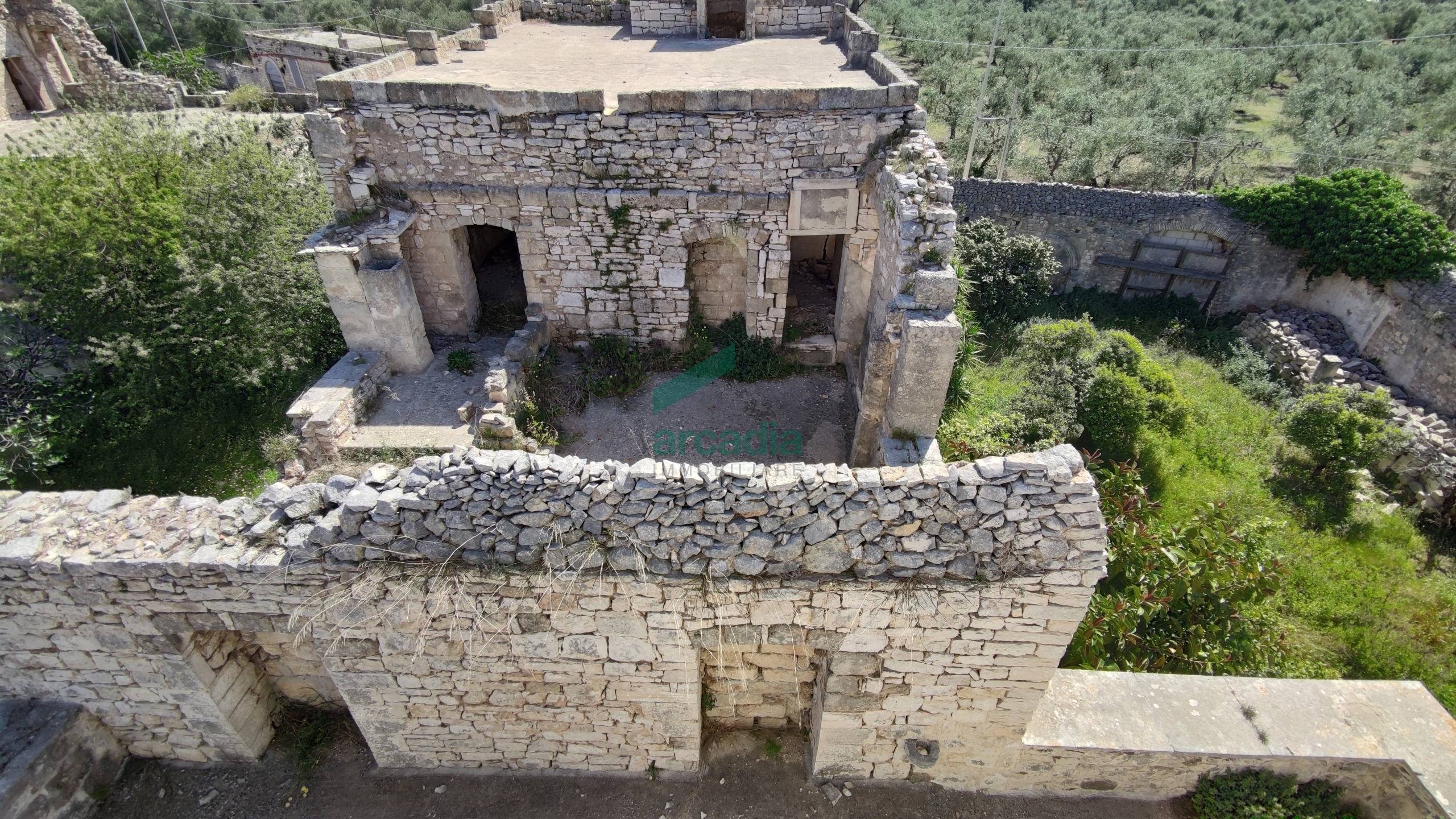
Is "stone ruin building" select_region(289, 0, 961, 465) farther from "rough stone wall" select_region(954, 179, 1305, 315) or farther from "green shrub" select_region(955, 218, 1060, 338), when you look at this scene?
"rough stone wall" select_region(954, 179, 1305, 315)

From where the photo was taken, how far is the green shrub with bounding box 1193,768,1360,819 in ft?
16.4

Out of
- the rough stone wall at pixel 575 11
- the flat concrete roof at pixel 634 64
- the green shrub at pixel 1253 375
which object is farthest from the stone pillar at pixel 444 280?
the green shrub at pixel 1253 375

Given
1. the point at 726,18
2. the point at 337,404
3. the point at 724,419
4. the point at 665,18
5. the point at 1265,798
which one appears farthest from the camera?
the point at 726,18

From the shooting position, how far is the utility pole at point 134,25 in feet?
83.8

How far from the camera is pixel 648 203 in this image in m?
8.73

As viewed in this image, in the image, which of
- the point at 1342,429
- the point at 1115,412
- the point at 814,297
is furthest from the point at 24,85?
the point at 1342,429

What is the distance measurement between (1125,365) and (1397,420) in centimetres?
530

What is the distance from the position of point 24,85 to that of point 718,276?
2164cm

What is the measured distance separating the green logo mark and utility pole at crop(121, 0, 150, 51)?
29.0 metres

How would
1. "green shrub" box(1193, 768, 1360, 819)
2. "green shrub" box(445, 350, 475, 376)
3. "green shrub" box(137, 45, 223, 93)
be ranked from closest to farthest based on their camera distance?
1. "green shrub" box(1193, 768, 1360, 819)
2. "green shrub" box(445, 350, 475, 376)
3. "green shrub" box(137, 45, 223, 93)

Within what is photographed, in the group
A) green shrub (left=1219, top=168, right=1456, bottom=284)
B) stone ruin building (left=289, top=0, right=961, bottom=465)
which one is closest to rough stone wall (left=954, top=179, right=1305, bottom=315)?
green shrub (left=1219, top=168, right=1456, bottom=284)

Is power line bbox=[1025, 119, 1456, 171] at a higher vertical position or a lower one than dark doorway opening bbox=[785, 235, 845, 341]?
higher

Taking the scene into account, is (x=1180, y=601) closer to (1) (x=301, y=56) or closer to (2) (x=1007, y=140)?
(2) (x=1007, y=140)

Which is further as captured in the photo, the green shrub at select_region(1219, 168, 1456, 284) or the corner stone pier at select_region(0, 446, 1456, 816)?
the green shrub at select_region(1219, 168, 1456, 284)
